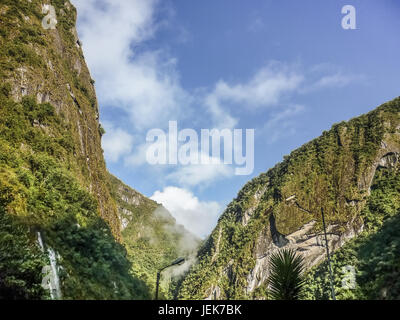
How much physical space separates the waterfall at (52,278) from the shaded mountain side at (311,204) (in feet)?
245

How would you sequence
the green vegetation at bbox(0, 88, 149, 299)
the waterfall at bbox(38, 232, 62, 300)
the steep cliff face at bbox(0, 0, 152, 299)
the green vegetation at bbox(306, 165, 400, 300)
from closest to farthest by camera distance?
the green vegetation at bbox(0, 88, 149, 299), the waterfall at bbox(38, 232, 62, 300), the steep cliff face at bbox(0, 0, 152, 299), the green vegetation at bbox(306, 165, 400, 300)

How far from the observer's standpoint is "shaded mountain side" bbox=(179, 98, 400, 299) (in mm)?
82125

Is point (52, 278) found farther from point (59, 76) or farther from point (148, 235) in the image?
point (148, 235)

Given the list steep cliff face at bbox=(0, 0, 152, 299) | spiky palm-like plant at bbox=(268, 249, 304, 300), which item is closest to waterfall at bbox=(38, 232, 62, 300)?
steep cliff face at bbox=(0, 0, 152, 299)

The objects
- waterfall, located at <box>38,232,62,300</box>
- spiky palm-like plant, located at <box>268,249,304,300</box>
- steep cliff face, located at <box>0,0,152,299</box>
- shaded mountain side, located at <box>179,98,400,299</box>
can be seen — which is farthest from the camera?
shaded mountain side, located at <box>179,98,400,299</box>

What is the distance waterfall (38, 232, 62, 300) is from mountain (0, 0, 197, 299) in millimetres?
77

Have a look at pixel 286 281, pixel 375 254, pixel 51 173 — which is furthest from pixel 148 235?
pixel 286 281

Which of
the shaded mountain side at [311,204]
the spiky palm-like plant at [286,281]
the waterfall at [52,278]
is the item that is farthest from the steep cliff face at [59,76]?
the shaded mountain side at [311,204]

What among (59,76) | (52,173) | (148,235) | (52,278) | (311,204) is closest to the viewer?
(52,278)

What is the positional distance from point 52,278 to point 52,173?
55.0 ft

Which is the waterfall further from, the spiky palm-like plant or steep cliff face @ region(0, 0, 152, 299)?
the spiky palm-like plant

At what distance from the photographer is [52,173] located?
3052 cm

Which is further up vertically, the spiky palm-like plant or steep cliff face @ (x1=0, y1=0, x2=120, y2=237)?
steep cliff face @ (x1=0, y1=0, x2=120, y2=237)
